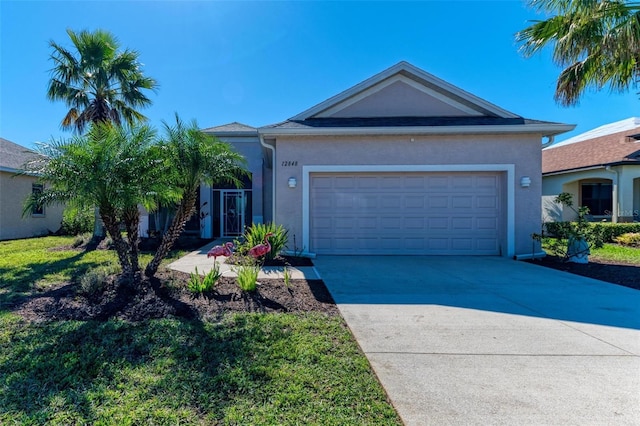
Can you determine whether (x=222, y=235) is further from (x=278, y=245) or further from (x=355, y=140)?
(x=355, y=140)

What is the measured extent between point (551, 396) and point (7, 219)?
18883mm

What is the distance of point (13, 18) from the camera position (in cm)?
834

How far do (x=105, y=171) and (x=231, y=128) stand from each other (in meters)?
11.7

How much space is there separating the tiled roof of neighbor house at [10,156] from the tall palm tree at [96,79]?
3.54 m

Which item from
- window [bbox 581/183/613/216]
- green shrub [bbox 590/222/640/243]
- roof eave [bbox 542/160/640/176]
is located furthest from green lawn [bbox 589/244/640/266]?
window [bbox 581/183/613/216]

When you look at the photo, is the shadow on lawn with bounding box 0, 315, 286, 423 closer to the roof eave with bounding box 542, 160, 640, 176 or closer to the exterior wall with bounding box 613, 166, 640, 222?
the exterior wall with bounding box 613, 166, 640, 222

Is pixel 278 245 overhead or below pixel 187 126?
below

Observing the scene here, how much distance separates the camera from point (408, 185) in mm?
9516

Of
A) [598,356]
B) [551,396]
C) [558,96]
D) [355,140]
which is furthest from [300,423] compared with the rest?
[558,96]

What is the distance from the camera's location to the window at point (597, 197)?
57.7 feet

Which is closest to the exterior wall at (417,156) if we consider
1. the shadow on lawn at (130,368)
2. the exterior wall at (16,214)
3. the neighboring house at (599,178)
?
the shadow on lawn at (130,368)

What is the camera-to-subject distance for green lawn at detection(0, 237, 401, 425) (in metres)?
2.36

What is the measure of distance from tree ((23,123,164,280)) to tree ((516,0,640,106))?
9.78 m

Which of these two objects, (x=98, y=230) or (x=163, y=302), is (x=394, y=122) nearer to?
(x=163, y=302)
